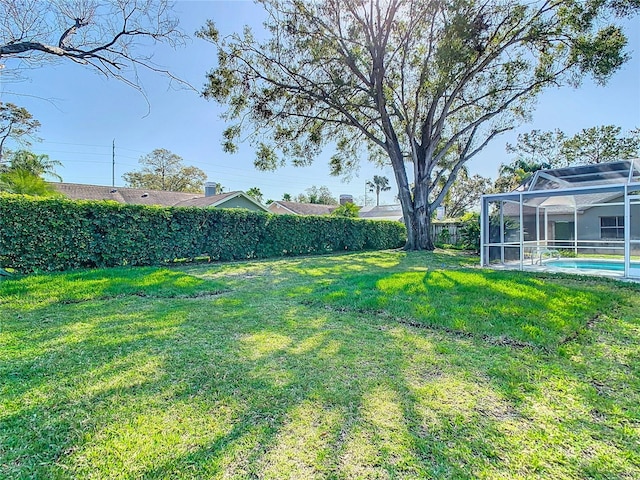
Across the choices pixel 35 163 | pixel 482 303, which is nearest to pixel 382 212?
→ pixel 35 163

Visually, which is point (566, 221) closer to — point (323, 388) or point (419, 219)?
Answer: point (419, 219)

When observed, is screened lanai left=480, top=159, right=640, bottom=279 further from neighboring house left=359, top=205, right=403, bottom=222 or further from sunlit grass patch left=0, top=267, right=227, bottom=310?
neighboring house left=359, top=205, right=403, bottom=222

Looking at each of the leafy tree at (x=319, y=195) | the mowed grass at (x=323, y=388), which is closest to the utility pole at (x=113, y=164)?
the leafy tree at (x=319, y=195)

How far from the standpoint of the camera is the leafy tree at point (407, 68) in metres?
11.2

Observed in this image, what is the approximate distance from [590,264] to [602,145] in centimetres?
1813

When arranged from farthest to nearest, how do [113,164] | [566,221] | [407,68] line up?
[113,164] < [407,68] < [566,221]

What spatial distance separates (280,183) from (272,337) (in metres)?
42.1

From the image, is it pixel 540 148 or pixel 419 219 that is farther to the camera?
pixel 540 148

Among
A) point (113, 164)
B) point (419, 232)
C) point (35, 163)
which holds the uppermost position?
point (113, 164)

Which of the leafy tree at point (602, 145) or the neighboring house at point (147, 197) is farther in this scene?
the leafy tree at point (602, 145)

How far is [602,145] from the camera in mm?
22922

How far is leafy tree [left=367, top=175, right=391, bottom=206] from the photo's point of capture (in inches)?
2055

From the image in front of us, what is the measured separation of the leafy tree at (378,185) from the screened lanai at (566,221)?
130 feet

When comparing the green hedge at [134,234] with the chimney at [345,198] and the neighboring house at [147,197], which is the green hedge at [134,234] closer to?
the neighboring house at [147,197]
